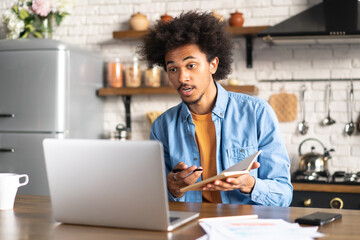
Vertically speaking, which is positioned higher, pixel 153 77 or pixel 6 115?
pixel 153 77

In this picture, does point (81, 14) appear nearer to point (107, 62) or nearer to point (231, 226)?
point (107, 62)

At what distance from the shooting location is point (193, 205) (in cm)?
170

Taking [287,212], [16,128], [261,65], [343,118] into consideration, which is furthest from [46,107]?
[287,212]

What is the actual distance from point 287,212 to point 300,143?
216 centimetres

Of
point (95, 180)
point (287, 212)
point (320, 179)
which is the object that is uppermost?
point (95, 180)

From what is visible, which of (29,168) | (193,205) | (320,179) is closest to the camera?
(193,205)

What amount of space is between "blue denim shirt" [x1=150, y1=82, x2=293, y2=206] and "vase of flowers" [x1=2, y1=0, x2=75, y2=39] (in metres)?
1.82

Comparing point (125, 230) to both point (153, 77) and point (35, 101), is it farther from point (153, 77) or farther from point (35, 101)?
point (153, 77)

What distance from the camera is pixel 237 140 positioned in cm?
219

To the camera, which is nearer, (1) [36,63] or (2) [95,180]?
(2) [95,180]

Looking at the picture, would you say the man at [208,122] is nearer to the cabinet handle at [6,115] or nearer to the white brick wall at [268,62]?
the white brick wall at [268,62]

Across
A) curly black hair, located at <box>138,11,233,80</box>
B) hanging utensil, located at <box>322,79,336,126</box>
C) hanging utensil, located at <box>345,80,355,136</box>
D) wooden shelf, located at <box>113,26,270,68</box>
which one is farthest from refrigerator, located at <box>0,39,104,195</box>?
hanging utensil, located at <box>345,80,355,136</box>

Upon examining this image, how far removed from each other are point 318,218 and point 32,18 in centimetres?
302

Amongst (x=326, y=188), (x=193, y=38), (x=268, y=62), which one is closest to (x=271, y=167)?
(x=193, y=38)
